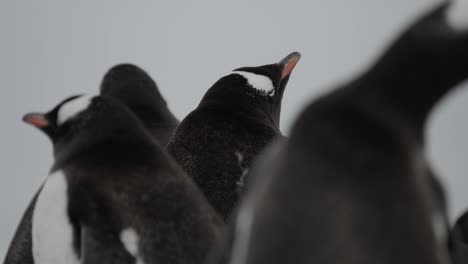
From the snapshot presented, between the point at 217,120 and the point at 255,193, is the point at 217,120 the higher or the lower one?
the lower one

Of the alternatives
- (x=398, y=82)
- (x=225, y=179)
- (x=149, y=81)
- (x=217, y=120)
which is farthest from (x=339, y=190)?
(x=149, y=81)

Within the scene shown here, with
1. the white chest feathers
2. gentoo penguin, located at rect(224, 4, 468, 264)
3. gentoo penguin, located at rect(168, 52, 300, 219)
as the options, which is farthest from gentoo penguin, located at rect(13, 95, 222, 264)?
gentoo penguin, located at rect(168, 52, 300, 219)

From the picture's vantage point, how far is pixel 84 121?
8.42 feet

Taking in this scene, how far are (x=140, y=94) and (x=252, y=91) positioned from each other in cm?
99

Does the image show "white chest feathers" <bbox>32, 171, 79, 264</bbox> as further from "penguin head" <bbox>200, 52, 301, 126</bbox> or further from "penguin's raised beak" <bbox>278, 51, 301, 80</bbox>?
"penguin's raised beak" <bbox>278, 51, 301, 80</bbox>

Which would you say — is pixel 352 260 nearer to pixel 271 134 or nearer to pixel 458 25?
pixel 458 25

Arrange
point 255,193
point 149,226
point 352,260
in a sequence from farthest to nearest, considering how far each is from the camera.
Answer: point 149,226 < point 255,193 < point 352,260

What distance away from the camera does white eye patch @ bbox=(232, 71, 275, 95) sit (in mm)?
3672

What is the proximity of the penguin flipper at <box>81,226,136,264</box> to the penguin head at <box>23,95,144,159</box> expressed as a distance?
337mm

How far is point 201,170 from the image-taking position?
3.17m

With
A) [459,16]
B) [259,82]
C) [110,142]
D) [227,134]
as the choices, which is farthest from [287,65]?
[459,16]

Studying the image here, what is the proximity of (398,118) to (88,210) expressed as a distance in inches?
39.8

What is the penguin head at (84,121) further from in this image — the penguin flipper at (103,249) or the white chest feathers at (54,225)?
the penguin flipper at (103,249)

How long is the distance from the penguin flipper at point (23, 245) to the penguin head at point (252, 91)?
935 mm
